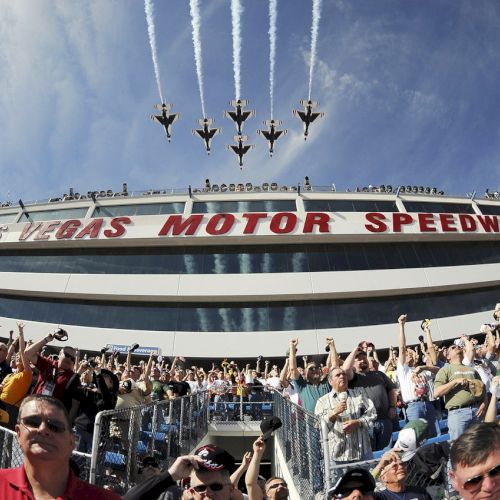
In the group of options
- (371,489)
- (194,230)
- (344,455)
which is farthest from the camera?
(194,230)

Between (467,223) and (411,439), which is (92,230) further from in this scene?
(411,439)

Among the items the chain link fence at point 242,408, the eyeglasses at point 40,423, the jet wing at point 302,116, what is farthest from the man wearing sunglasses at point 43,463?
the jet wing at point 302,116

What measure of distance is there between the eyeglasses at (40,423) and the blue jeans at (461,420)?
177 inches

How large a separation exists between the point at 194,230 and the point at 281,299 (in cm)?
681

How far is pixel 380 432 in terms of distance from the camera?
4.96 metres

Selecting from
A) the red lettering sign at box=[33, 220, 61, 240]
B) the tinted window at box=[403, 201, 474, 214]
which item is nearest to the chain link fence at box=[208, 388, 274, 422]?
the red lettering sign at box=[33, 220, 61, 240]

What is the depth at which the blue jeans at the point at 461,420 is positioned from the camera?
4.68 meters

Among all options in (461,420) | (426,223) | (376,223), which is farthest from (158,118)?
(461,420)

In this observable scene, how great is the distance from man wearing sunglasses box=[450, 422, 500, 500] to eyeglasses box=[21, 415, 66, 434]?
181cm

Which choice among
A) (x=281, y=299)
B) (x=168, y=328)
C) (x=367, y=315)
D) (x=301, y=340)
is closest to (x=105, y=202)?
(x=168, y=328)

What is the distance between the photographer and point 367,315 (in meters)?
24.0

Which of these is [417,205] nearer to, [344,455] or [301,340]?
[301,340]

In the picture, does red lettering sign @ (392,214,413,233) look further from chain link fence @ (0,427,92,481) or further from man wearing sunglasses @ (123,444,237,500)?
man wearing sunglasses @ (123,444,237,500)

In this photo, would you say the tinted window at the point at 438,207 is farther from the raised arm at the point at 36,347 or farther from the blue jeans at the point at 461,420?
the raised arm at the point at 36,347
